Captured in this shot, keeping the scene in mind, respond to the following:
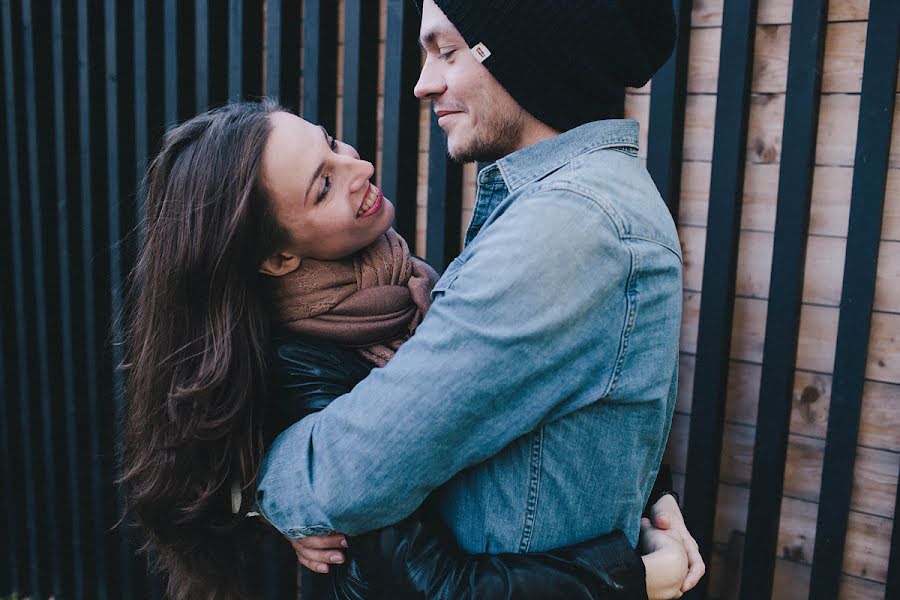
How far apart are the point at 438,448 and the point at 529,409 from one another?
0.15 metres

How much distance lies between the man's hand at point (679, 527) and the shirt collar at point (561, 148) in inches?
29.5

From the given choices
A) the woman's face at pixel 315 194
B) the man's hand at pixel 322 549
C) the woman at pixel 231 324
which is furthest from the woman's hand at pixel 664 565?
the woman's face at pixel 315 194

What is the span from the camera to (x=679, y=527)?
5.24 feet

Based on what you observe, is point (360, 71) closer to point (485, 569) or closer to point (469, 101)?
point (469, 101)

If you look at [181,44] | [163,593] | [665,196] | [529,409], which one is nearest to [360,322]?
[529,409]

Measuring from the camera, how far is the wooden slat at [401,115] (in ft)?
8.68

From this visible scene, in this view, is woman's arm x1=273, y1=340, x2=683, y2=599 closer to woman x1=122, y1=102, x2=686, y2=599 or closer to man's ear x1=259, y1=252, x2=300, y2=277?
woman x1=122, y1=102, x2=686, y2=599

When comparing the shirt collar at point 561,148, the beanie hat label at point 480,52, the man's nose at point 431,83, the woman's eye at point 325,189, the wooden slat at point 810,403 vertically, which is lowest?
the wooden slat at point 810,403

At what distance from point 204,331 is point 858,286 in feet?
5.47

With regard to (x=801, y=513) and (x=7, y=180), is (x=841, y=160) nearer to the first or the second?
(x=801, y=513)

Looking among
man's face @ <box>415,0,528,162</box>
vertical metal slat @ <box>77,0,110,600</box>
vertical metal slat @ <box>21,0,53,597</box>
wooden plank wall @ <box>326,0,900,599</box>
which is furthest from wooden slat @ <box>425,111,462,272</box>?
vertical metal slat @ <box>21,0,53,597</box>

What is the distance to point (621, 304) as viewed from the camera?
120 cm

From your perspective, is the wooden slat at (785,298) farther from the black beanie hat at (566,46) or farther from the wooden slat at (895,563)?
the black beanie hat at (566,46)

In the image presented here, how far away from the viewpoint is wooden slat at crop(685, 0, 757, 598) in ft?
7.08
